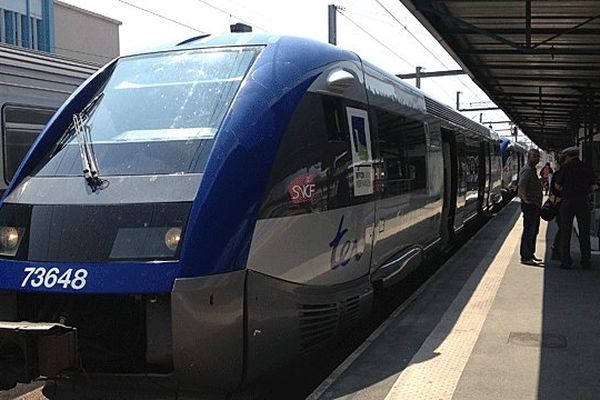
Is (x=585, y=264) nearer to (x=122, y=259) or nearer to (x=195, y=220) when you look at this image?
(x=195, y=220)

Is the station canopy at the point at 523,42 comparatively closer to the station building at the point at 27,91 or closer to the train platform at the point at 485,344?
the train platform at the point at 485,344

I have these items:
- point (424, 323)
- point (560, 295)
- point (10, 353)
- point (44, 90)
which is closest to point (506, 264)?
point (560, 295)

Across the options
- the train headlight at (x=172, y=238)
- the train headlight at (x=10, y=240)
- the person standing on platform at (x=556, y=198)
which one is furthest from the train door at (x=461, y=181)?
the train headlight at (x=10, y=240)

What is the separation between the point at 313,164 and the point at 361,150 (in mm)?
1096

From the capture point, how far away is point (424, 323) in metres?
6.38

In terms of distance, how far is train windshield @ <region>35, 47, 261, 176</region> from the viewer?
4.73 m

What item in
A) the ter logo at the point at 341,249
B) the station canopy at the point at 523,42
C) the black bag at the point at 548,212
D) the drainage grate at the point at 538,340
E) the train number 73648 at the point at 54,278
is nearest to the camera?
the train number 73648 at the point at 54,278

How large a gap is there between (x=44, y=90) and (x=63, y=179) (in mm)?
4360

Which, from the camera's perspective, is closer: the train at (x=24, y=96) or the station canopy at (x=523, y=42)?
the train at (x=24, y=96)

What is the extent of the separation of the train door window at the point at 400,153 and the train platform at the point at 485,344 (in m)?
1.26

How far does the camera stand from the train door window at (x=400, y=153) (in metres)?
6.83

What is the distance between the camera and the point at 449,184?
1168cm

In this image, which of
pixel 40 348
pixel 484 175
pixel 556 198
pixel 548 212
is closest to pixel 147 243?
pixel 40 348

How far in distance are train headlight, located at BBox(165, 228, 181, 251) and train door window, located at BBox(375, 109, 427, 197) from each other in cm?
285
